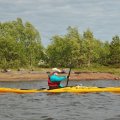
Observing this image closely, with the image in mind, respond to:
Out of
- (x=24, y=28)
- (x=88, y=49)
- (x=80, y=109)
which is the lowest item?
(x=80, y=109)

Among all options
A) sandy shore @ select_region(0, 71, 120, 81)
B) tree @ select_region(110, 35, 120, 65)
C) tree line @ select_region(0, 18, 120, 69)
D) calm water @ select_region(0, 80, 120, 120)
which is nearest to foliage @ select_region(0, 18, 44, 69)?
tree line @ select_region(0, 18, 120, 69)

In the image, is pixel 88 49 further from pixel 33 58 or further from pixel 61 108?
pixel 61 108

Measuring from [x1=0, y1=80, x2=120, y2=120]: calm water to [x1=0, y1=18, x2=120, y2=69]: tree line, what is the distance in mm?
49864

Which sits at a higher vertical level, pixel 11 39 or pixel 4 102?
pixel 11 39

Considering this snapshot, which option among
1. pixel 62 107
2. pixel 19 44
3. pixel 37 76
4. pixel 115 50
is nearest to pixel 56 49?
pixel 19 44

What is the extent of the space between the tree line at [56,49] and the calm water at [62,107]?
49.9 m

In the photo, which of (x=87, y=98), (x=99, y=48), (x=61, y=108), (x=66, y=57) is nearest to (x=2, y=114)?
(x=61, y=108)

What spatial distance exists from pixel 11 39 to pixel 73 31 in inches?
587

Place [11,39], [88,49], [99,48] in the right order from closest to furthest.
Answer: [11,39] < [88,49] < [99,48]

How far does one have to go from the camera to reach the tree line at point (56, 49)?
72.5 meters

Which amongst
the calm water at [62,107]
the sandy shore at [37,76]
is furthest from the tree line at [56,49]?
the calm water at [62,107]

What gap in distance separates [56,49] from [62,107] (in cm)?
6102

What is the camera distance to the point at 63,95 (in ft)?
64.2

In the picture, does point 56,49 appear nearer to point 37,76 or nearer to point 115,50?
point 115,50
